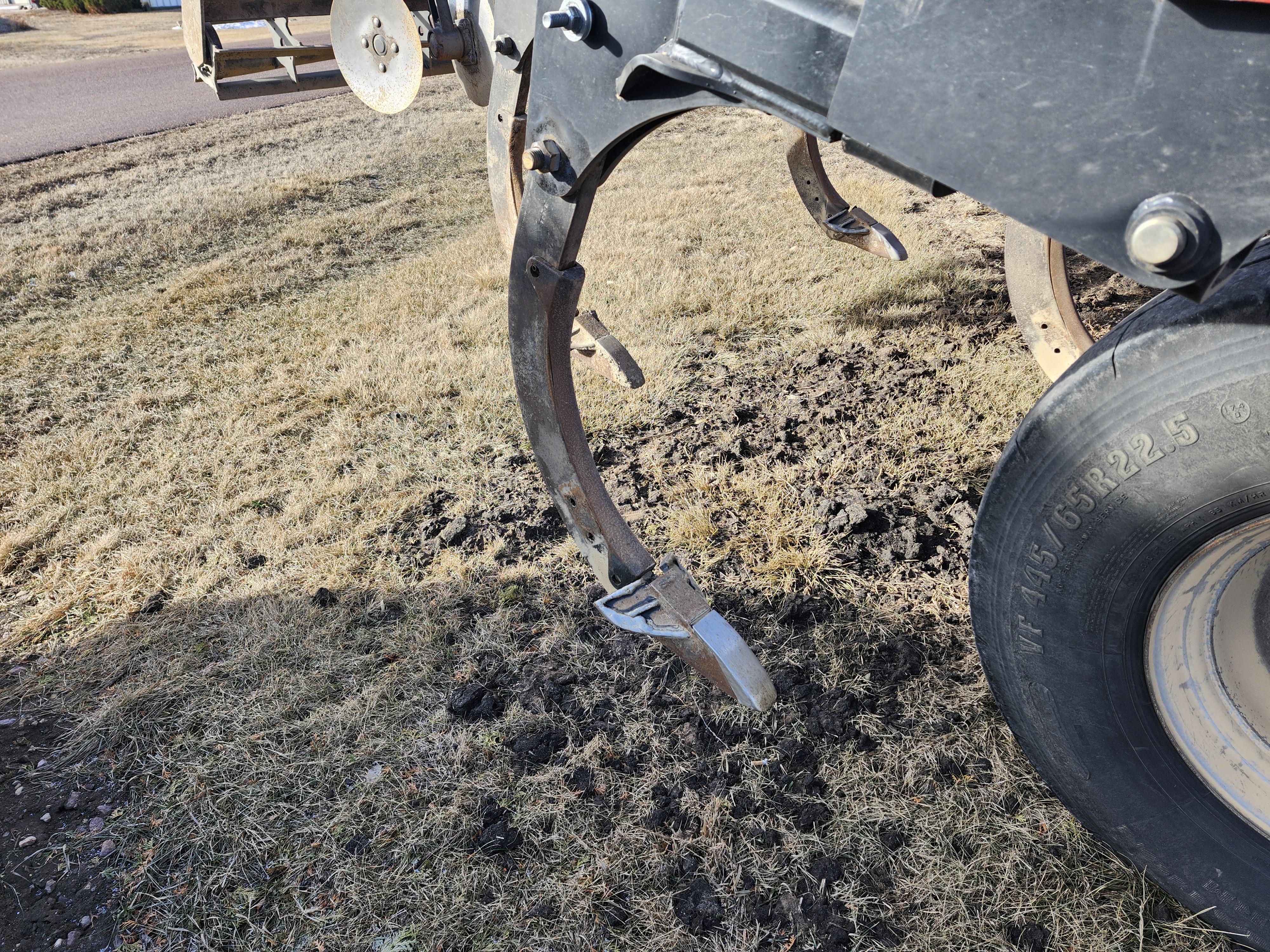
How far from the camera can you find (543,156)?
1477 mm

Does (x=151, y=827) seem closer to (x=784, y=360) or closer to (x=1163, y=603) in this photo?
(x=1163, y=603)

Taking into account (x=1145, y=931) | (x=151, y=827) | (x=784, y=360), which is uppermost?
(x=784, y=360)

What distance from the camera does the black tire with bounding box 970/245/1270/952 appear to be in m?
1.10

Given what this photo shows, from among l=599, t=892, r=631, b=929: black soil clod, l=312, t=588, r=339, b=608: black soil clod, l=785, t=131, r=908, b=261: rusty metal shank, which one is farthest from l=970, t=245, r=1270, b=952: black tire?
l=785, t=131, r=908, b=261: rusty metal shank

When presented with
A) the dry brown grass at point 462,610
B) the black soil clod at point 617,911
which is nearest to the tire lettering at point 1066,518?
the dry brown grass at point 462,610

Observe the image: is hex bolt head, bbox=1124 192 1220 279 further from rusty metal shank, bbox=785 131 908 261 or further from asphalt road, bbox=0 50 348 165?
asphalt road, bbox=0 50 348 165

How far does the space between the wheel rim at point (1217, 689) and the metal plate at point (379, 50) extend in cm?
191

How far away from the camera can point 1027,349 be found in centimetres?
361

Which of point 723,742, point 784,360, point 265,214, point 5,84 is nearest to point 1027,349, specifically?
point 784,360

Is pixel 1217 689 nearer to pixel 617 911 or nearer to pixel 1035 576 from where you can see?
pixel 1035 576

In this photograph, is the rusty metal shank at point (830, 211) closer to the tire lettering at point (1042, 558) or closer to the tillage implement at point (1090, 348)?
the tillage implement at point (1090, 348)

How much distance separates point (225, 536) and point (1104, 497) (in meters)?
2.72

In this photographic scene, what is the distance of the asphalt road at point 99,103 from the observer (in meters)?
8.31

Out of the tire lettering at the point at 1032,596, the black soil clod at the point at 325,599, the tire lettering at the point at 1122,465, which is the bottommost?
the black soil clod at the point at 325,599
